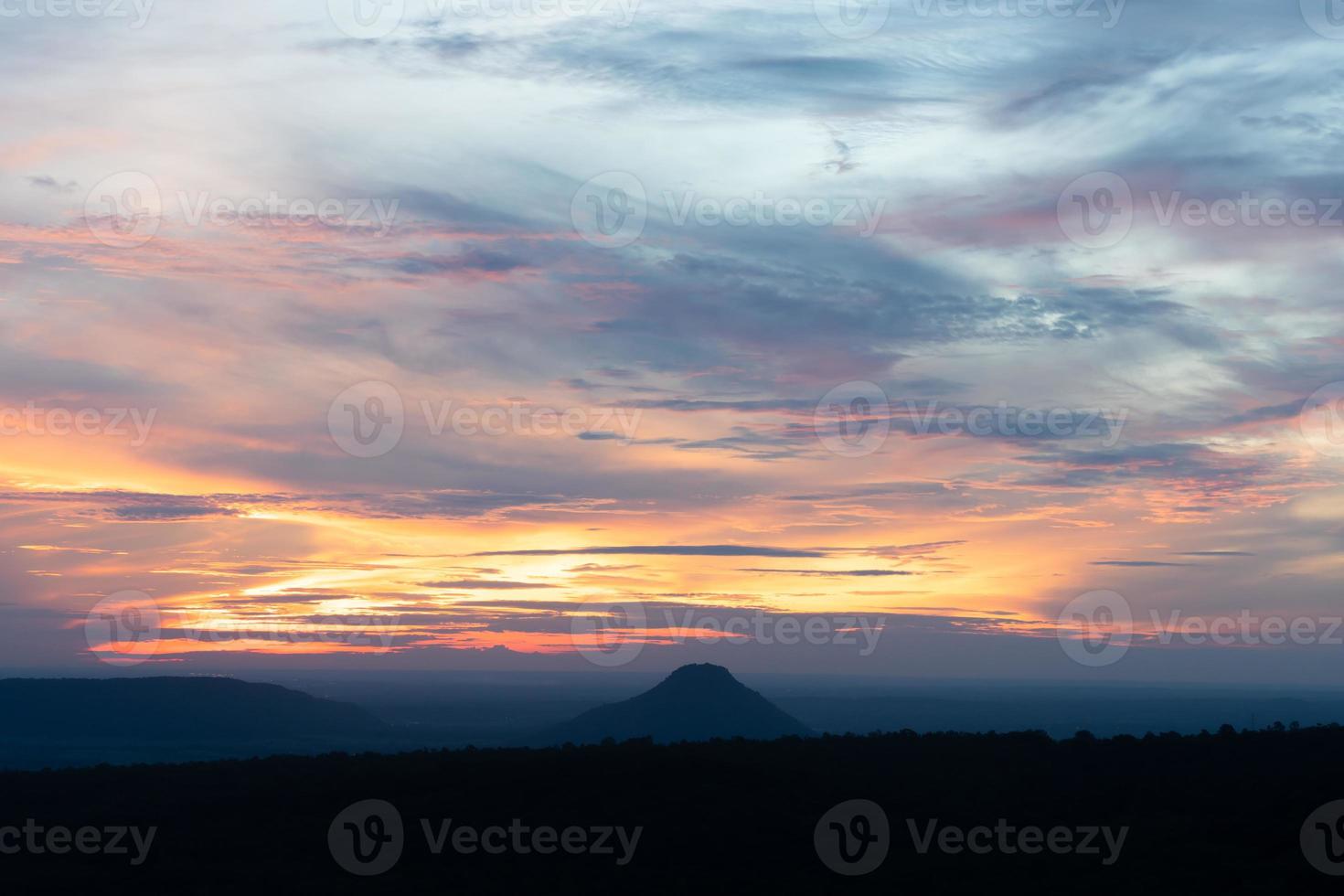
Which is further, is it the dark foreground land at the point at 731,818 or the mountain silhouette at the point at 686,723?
the mountain silhouette at the point at 686,723

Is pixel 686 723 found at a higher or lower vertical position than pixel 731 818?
higher

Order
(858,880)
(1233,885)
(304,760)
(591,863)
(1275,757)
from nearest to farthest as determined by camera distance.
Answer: (1233,885) < (858,880) < (591,863) < (1275,757) < (304,760)

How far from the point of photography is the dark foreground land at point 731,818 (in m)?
37.2

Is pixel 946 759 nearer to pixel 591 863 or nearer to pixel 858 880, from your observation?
pixel 858 880

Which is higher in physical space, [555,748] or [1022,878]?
[555,748]

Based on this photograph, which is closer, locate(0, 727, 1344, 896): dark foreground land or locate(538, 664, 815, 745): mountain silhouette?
locate(0, 727, 1344, 896): dark foreground land

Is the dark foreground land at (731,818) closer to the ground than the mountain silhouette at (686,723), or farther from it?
closer to the ground

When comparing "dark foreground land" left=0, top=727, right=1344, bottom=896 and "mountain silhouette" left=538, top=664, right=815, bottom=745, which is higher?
"mountain silhouette" left=538, top=664, right=815, bottom=745

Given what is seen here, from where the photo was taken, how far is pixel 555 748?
58.1m

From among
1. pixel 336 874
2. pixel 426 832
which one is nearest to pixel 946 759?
pixel 426 832

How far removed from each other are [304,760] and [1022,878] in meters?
35.5

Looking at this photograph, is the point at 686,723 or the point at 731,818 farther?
the point at 686,723

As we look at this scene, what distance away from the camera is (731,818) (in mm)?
43656

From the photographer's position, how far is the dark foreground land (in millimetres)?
37188
